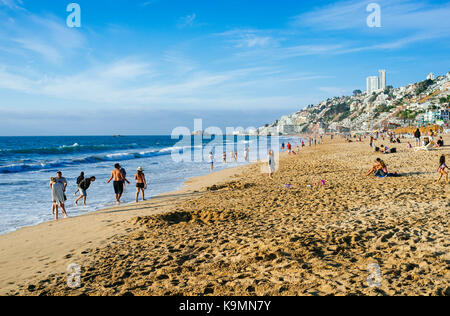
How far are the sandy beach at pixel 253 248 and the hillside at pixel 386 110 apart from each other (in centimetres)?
8534

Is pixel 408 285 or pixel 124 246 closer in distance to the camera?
pixel 408 285

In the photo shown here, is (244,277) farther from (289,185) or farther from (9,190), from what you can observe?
(9,190)

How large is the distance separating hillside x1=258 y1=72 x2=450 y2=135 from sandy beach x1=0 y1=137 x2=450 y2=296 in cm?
8534

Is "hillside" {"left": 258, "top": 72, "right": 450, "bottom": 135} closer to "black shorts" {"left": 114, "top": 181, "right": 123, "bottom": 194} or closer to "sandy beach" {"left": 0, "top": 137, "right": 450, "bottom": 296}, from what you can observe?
"sandy beach" {"left": 0, "top": 137, "right": 450, "bottom": 296}

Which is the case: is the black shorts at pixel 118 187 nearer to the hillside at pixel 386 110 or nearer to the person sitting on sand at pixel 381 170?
the person sitting on sand at pixel 381 170

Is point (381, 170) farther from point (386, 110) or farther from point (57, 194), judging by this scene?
point (386, 110)

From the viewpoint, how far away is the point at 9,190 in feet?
47.4

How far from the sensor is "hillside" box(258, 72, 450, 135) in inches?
3578

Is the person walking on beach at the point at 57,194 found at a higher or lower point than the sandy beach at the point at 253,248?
higher

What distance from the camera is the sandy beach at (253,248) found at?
12.4ft

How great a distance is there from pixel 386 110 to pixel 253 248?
14087cm

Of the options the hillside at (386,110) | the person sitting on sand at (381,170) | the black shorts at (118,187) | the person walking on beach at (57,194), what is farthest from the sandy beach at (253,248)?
the hillside at (386,110)

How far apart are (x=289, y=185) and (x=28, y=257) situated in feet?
29.6

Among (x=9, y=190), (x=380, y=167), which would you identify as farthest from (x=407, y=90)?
(x=9, y=190)
